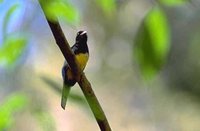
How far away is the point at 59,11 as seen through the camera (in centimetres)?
37

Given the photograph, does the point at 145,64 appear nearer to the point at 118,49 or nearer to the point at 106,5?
the point at 106,5

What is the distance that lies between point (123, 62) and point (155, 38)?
94 cm

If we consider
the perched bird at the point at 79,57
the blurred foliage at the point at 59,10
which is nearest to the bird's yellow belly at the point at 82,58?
the perched bird at the point at 79,57

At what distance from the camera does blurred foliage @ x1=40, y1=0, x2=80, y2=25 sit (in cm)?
36

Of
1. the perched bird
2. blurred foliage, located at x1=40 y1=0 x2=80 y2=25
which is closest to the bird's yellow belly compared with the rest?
the perched bird

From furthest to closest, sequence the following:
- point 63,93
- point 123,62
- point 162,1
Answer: point 123,62
point 63,93
point 162,1

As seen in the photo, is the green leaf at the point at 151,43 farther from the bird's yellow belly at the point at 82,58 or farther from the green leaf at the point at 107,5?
the bird's yellow belly at the point at 82,58

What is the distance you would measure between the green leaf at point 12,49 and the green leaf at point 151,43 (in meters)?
0.12

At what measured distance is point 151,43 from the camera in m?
0.35

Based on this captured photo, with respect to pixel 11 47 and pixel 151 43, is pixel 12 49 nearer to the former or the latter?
pixel 11 47

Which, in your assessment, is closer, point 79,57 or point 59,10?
point 59,10

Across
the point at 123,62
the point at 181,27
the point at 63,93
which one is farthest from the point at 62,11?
the point at 123,62

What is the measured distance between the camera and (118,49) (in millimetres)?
1299

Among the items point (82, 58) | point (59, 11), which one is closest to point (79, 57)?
point (82, 58)
